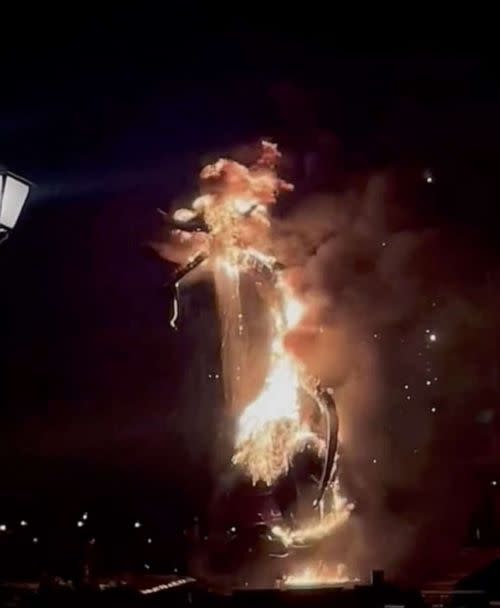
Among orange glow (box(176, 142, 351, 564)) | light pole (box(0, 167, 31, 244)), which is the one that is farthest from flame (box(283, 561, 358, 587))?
light pole (box(0, 167, 31, 244))

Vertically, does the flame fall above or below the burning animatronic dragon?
below

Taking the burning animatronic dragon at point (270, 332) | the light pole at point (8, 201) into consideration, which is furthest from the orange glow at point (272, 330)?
the light pole at point (8, 201)

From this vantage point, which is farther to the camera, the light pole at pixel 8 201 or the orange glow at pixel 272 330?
the orange glow at pixel 272 330

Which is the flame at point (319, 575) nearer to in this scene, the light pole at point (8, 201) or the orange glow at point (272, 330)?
the orange glow at point (272, 330)

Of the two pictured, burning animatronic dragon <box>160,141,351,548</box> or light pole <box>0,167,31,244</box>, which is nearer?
light pole <box>0,167,31,244</box>

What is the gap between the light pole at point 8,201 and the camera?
270 inches

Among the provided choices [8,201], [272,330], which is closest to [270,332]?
[272,330]

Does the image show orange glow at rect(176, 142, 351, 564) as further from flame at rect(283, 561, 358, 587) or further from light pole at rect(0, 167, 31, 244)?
light pole at rect(0, 167, 31, 244)

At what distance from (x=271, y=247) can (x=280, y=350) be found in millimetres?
2769

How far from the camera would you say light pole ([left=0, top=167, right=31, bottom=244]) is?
6863 millimetres

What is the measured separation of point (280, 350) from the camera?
83.3 feet

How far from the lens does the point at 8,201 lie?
6.88 meters

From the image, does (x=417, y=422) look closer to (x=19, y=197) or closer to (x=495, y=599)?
(x=495, y=599)

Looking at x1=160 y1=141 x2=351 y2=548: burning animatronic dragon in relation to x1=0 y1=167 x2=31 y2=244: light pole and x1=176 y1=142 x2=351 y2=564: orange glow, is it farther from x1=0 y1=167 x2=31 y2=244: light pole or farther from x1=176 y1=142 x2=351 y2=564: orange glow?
x1=0 y1=167 x2=31 y2=244: light pole
